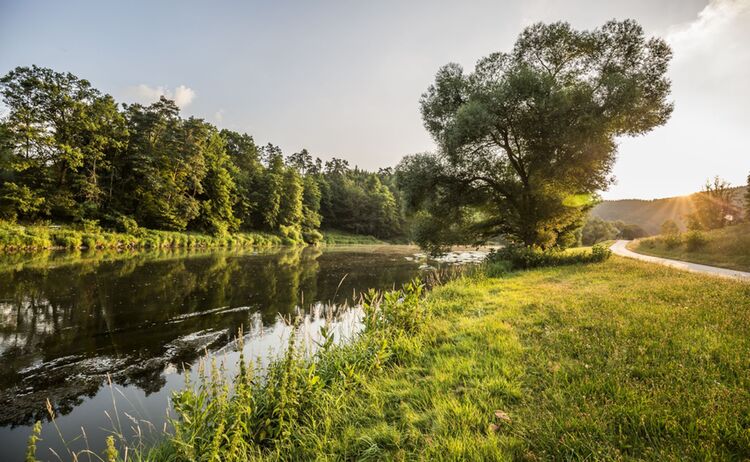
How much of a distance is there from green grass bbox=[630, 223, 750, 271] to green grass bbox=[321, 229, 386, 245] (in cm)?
5583

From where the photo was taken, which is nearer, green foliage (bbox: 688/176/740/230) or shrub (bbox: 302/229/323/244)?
green foliage (bbox: 688/176/740/230)

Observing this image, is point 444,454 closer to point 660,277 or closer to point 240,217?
point 660,277

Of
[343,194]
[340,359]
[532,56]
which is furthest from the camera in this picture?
[343,194]

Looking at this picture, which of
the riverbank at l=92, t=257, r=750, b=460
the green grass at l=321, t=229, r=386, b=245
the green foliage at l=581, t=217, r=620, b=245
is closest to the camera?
the riverbank at l=92, t=257, r=750, b=460

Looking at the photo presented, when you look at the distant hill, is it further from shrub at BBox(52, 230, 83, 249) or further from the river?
shrub at BBox(52, 230, 83, 249)

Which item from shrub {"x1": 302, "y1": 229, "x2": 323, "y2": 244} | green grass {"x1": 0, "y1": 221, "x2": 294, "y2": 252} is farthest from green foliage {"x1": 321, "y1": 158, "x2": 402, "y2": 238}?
green grass {"x1": 0, "y1": 221, "x2": 294, "y2": 252}

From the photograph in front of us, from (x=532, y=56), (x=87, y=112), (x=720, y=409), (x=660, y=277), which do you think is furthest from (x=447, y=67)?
(x=87, y=112)

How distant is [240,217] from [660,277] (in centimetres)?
5823

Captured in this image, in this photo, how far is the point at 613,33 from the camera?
17.2 m

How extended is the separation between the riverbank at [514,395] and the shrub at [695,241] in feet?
65.6

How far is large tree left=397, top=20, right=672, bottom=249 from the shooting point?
15758 mm

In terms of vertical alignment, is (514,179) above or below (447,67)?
below

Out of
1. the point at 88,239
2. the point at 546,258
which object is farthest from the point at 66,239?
the point at 546,258

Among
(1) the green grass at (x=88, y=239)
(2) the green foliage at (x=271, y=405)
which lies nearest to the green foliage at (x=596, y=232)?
(1) the green grass at (x=88, y=239)
